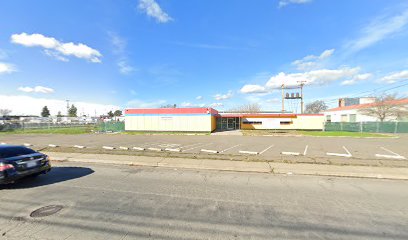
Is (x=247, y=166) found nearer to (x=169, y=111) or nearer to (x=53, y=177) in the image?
(x=53, y=177)

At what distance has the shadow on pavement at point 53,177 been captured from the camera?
6.59 meters

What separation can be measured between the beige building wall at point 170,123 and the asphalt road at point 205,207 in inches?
1003

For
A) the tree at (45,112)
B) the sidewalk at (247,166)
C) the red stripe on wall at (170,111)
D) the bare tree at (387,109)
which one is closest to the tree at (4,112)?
the tree at (45,112)

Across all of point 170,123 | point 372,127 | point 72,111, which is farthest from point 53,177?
point 72,111

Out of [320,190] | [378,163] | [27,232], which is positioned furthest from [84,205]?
[378,163]

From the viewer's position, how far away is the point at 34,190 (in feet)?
20.0

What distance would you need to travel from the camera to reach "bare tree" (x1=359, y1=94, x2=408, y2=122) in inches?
1780

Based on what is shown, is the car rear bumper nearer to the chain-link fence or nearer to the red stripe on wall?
the red stripe on wall

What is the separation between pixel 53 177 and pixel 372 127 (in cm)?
4623

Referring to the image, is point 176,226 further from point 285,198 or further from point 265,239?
point 285,198

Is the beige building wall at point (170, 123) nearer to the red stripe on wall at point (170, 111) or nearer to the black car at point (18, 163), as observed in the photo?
the red stripe on wall at point (170, 111)

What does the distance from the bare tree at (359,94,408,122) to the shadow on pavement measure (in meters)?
58.7

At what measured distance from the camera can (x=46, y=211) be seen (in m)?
4.62

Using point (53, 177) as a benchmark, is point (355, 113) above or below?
above
